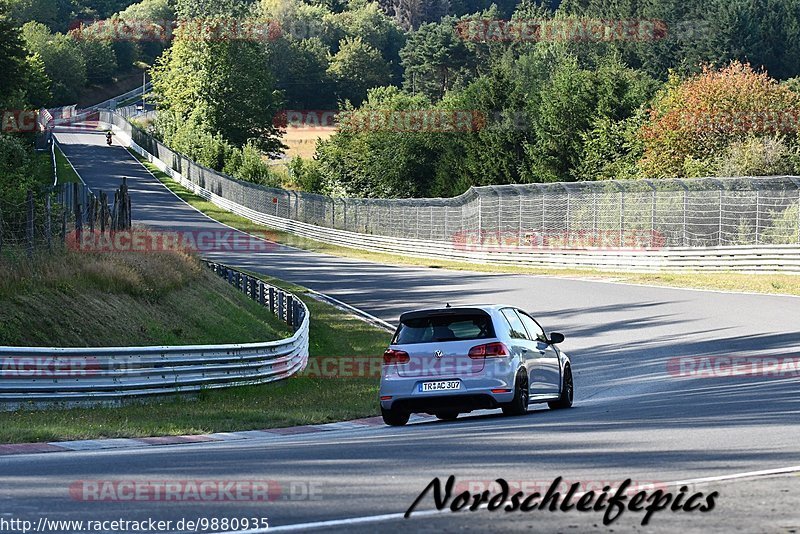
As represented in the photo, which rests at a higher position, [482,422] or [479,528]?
[479,528]

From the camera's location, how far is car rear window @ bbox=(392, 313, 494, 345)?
15.8 m

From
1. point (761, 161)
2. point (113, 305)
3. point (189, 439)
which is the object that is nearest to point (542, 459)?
point (189, 439)

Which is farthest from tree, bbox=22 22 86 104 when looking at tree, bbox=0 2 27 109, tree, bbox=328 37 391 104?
tree, bbox=0 2 27 109

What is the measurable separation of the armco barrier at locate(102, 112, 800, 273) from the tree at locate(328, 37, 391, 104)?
326 feet

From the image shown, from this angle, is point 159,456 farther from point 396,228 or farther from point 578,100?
point 578,100

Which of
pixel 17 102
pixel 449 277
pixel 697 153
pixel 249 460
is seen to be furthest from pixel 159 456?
pixel 17 102

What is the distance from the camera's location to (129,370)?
1975 cm

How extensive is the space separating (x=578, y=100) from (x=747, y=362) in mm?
72563

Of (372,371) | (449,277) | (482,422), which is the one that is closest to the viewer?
(482,422)

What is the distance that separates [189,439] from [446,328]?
3.41m

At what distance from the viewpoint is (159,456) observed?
11.9 m

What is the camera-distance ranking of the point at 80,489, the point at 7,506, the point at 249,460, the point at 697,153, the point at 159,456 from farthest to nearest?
the point at 697,153 < the point at 159,456 < the point at 249,460 < the point at 80,489 < the point at 7,506

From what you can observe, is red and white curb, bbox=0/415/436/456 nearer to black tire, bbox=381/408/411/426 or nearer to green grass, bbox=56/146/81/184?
black tire, bbox=381/408/411/426

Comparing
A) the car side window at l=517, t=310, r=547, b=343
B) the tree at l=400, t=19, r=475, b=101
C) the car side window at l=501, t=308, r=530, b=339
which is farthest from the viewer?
the tree at l=400, t=19, r=475, b=101
